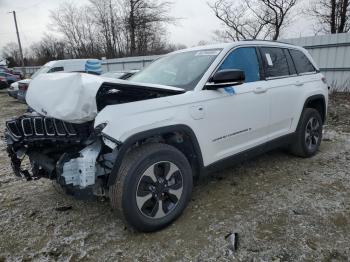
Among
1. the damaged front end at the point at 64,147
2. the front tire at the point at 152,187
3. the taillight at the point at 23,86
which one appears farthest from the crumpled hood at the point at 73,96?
the taillight at the point at 23,86

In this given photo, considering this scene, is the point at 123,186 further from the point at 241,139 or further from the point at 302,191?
the point at 302,191

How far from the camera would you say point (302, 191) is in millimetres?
3621

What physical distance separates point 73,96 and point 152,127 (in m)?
0.70

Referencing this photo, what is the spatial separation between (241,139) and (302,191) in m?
0.99

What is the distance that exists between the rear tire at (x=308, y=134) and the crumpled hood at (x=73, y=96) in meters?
2.71

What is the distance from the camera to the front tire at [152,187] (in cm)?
256

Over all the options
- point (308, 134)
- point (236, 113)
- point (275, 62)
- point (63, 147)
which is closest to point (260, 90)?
point (236, 113)

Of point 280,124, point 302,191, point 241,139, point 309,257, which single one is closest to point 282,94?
point 280,124

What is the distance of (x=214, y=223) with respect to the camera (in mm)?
2996

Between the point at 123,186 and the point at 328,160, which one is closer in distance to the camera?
the point at 123,186

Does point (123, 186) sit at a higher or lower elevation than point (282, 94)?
lower

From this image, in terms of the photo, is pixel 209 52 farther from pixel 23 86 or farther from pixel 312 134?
pixel 23 86

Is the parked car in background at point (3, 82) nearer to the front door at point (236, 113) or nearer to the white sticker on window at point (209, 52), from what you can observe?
the white sticker on window at point (209, 52)

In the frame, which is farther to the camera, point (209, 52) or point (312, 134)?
point (312, 134)
